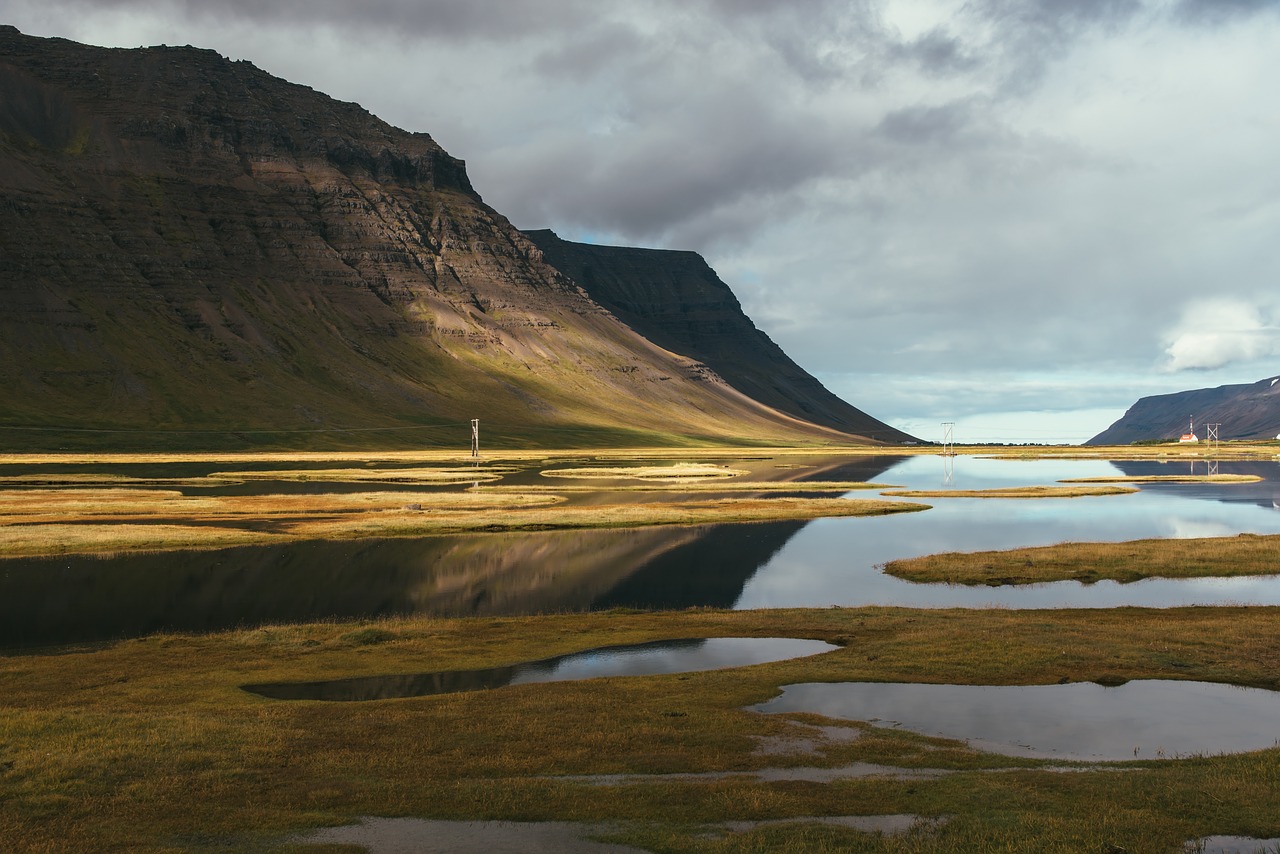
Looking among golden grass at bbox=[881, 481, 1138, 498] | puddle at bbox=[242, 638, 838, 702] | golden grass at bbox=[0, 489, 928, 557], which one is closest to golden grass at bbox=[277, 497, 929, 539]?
golden grass at bbox=[0, 489, 928, 557]

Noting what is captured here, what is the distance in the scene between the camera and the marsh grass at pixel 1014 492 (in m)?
134

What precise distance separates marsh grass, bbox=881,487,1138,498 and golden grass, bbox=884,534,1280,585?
5722 cm

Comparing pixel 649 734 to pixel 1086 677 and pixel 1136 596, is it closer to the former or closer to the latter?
pixel 1086 677

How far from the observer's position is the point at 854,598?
58.5m

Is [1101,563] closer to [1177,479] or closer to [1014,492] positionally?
[1014,492]

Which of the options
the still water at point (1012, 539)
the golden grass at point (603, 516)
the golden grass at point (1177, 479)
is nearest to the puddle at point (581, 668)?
the still water at point (1012, 539)

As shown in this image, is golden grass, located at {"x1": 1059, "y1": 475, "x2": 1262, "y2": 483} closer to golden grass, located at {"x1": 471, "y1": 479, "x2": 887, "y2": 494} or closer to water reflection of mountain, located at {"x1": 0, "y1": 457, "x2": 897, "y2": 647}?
golden grass, located at {"x1": 471, "y1": 479, "x2": 887, "y2": 494}

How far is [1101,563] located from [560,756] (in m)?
53.8

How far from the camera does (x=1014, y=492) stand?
13812 centimetres

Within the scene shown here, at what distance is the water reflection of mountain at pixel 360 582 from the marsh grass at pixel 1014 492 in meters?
59.4

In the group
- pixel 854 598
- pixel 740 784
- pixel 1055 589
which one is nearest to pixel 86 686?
pixel 740 784

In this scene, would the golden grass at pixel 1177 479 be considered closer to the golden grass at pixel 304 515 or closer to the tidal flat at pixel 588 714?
the golden grass at pixel 304 515

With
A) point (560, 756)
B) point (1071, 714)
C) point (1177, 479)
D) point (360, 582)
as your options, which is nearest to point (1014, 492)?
point (1177, 479)

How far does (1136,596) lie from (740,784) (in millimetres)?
42991
